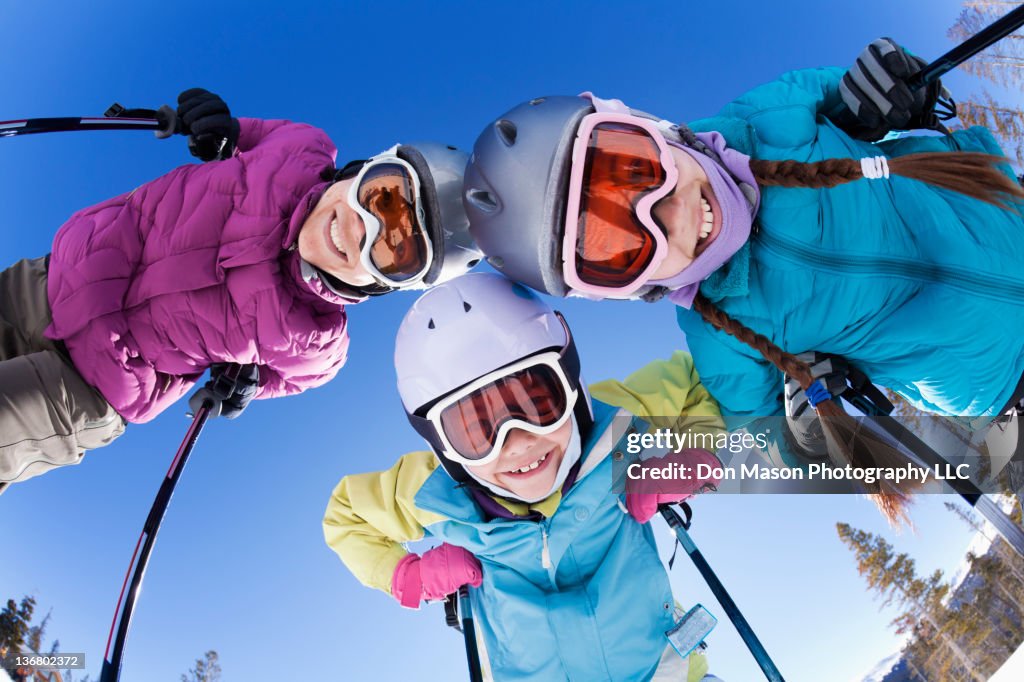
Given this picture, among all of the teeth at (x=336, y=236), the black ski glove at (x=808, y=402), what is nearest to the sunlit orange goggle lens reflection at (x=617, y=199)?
the black ski glove at (x=808, y=402)

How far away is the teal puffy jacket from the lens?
2488 millimetres

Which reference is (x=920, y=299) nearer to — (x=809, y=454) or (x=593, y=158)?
(x=809, y=454)

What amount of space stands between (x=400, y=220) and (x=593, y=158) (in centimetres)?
112

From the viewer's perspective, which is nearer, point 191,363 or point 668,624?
point 668,624

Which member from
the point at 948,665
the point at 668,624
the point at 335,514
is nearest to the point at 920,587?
the point at 948,665

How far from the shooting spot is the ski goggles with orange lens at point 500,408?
3041 millimetres

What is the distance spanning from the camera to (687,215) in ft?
7.79

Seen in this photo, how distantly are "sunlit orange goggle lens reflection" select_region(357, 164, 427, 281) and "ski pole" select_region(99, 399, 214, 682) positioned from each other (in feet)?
5.68

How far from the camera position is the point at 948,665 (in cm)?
1219

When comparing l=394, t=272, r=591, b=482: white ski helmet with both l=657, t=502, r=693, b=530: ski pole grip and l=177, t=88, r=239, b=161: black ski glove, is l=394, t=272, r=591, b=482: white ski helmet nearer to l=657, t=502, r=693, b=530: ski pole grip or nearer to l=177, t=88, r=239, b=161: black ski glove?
l=657, t=502, r=693, b=530: ski pole grip

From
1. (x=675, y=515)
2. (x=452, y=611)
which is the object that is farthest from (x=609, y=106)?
(x=452, y=611)

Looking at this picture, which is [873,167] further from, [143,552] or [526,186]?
[143,552]

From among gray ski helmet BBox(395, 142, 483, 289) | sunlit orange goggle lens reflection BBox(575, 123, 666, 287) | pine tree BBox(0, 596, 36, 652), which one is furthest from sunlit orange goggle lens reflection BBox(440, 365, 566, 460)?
pine tree BBox(0, 596, 36, 652)

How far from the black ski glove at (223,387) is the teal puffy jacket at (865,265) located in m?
2.93
